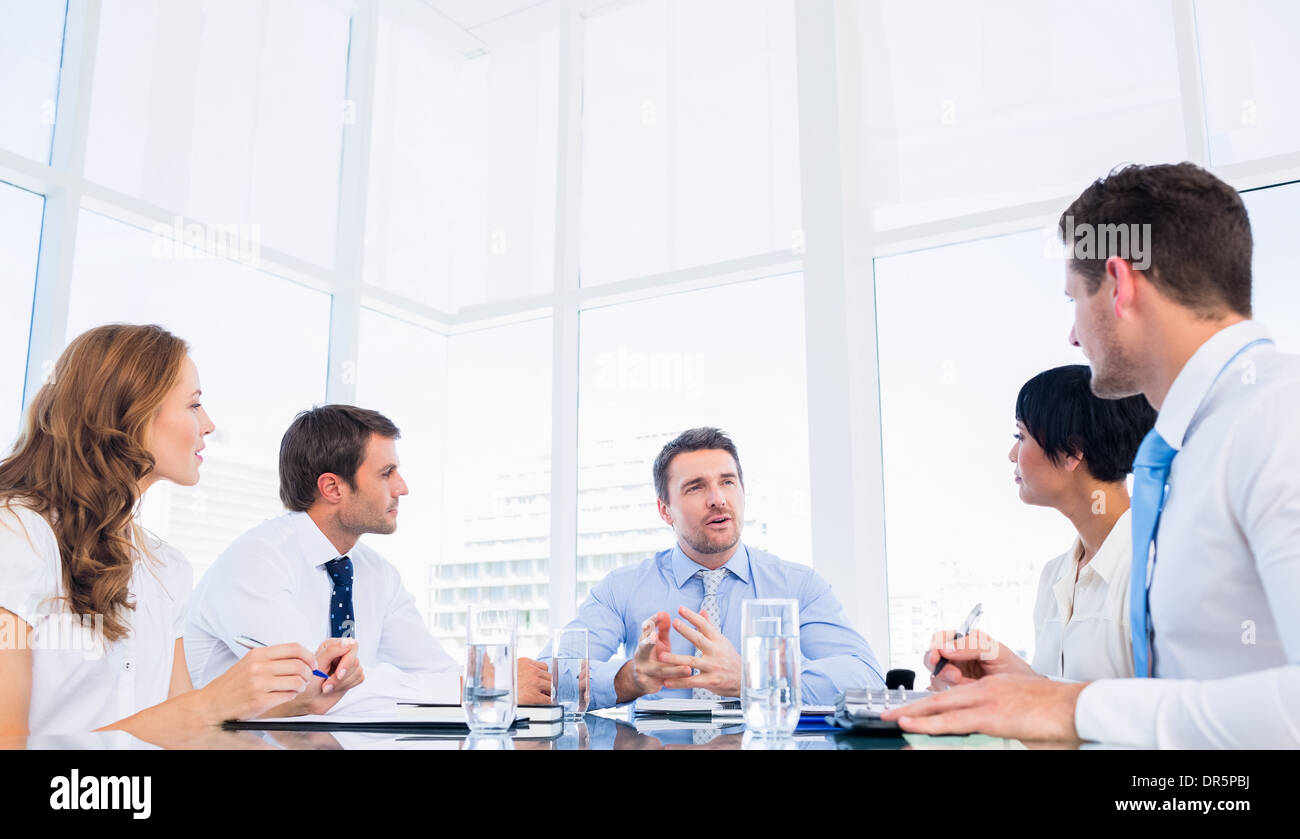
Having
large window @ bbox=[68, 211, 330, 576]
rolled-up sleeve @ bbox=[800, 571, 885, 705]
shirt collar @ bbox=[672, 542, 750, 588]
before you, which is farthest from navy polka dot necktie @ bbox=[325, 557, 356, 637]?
rolled-up sleeve @ bbox=[800, 571, 885, 705]

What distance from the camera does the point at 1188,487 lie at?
1308 mm

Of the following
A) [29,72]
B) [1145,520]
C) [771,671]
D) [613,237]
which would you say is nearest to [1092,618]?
[1145,520]

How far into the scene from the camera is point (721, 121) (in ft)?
14.6

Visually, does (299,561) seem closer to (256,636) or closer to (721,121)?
(256,636)

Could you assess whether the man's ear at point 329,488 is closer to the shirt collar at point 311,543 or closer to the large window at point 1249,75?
the shirt collar at point 311,543

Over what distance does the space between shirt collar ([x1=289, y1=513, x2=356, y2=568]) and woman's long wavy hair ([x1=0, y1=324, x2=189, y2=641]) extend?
0.71 meters

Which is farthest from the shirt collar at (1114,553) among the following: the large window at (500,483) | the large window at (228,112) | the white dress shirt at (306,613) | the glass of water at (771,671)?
Answer: the large window at (228,112)

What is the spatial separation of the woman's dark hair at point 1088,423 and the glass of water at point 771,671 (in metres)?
1.15

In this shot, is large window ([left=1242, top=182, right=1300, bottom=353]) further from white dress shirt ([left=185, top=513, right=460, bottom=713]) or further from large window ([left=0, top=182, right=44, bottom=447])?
large window ([left=0, top=182, right=44, bottom=447])

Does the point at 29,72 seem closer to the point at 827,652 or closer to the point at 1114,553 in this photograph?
the point at 827,652

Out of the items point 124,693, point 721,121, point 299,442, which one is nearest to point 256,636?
point 124,693

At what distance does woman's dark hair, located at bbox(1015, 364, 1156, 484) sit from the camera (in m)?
2.11

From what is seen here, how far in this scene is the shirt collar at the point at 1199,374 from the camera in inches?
54.3

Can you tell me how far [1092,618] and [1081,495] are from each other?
0.33 m
